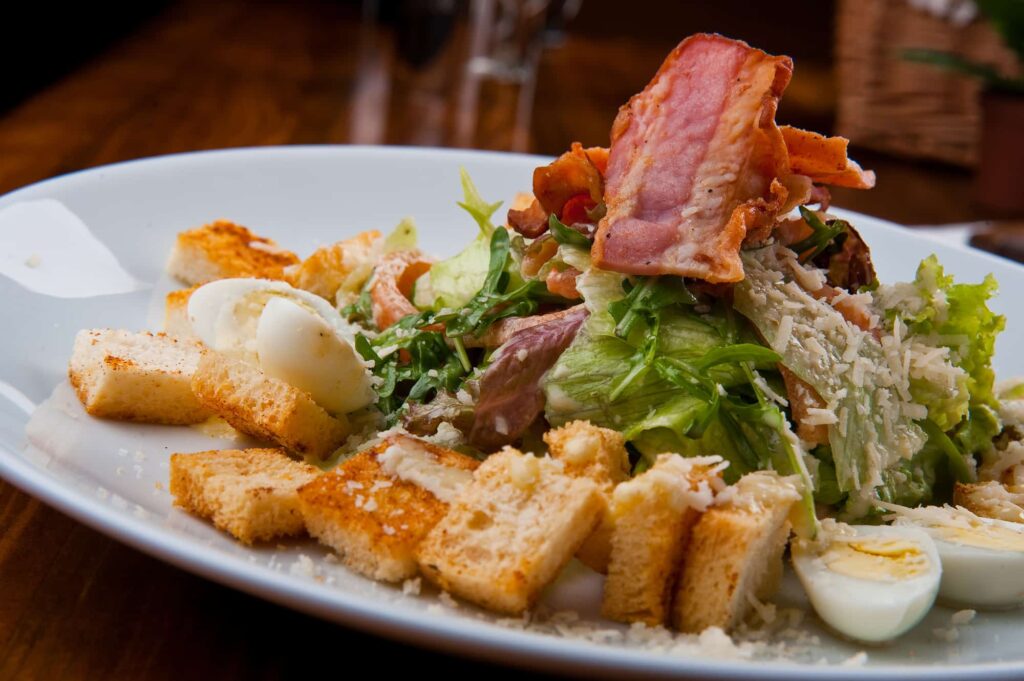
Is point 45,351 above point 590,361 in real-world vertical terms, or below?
below

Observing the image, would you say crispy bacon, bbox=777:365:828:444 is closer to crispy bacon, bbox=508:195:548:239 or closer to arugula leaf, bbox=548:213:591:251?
arugula leaf, bbox=548:213:591:251

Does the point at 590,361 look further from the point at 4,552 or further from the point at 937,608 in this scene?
A: the point at 4,552

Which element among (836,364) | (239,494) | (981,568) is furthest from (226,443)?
(981,568)

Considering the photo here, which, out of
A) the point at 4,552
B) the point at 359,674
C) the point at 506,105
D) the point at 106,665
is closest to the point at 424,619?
the point at 359,674

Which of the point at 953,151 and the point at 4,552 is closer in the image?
the point at 4,552

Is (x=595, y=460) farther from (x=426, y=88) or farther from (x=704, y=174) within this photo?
(x=426, y=88)

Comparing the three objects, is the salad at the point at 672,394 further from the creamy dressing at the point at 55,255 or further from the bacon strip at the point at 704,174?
the creamy dressing at the point at 55,255

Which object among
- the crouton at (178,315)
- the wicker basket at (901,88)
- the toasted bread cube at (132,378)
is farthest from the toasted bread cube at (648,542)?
the wicker basket at (901,88)
